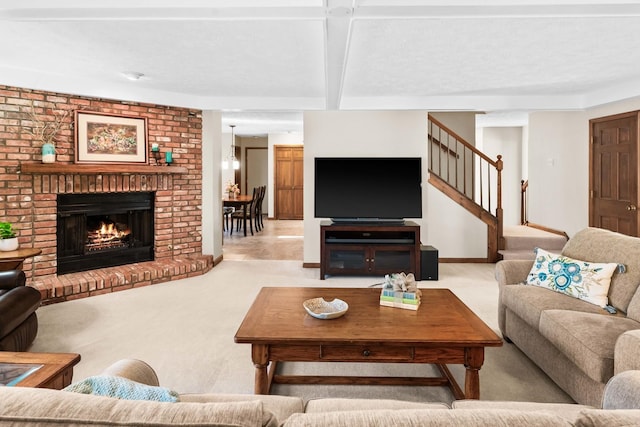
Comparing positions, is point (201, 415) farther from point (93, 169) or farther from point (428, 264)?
point (428, 264)

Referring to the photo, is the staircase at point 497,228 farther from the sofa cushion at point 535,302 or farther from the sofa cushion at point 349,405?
the sofa cushion at point 349,405

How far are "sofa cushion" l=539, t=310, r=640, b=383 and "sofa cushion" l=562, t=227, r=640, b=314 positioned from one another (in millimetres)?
259

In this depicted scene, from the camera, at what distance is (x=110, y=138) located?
4.76 metres

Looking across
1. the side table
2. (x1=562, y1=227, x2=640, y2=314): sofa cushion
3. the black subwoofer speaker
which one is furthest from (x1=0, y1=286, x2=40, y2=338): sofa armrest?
the black subwoofer speaker

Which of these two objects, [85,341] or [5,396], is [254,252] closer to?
[85,341]

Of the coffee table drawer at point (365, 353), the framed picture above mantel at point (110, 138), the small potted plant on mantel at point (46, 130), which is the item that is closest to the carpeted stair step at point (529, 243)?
the coffee table drawer at point (365, 353)

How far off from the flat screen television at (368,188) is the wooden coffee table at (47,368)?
3.79 meters

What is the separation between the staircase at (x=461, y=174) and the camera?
592 cm

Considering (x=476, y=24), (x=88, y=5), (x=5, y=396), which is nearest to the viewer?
(x=5, y=396)

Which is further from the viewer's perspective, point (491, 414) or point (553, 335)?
point (553, 335)

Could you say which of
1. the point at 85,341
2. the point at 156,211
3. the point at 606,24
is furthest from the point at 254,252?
the point at 606,24

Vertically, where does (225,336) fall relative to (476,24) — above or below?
below

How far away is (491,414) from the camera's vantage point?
0.80 metres

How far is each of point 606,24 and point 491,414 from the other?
10.0 feet
